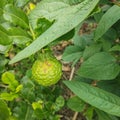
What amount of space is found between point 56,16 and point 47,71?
0.58ft

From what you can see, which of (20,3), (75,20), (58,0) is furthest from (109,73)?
(75,20)

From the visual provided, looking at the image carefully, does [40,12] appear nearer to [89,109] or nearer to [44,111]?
[44,111]

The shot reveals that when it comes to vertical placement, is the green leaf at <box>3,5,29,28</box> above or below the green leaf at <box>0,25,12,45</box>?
above

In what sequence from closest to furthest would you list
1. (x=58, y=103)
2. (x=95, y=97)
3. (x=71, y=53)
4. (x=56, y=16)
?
(x=56, y=16) → (x=95, y=97) → (x=58, y=103) → (x=71, y=53)

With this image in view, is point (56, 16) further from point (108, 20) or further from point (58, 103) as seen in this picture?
point (58, 103)

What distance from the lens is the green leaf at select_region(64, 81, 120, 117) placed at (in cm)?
112

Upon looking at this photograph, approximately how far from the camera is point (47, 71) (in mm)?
913

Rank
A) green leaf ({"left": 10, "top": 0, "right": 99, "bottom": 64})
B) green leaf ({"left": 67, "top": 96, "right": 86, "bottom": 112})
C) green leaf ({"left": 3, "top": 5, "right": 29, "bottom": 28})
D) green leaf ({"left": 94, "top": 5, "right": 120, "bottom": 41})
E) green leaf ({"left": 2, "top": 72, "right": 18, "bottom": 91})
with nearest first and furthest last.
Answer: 1. green leaf ({"left": 10, "top": 0, "right": 99, "bottom": 64})
2. green leaf ({"left": 3, "top": 5, "right": 29, "bottom": 28})
3. green leaf ({"left": 94, "top": 5, "right": 120, "bottom": 41})
4. green leaf ({"left": 2, "top": 72, "right": 18, "bottom": 91})
5. green leaf ({"left": 67, "top": 96, "right": 86, "bottom": 112})

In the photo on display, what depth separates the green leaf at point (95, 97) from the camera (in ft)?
3.68

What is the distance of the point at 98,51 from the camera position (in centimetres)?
149

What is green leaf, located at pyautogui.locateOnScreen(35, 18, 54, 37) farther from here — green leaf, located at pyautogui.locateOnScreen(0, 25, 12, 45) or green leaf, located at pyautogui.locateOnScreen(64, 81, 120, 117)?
green leaf, located at pyautogui.locateOnScreen(64, 81, 120, 117)

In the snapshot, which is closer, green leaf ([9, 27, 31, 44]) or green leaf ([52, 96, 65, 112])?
green leaf ([9, 27, 31, 44])

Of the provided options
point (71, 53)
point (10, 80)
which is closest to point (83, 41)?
point (71, 53)

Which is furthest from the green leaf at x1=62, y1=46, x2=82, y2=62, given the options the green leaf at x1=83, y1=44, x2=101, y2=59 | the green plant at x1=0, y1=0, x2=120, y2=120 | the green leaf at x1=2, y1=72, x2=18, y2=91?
the green leaf at x1=2, y1=72, x2=18, y2=91
